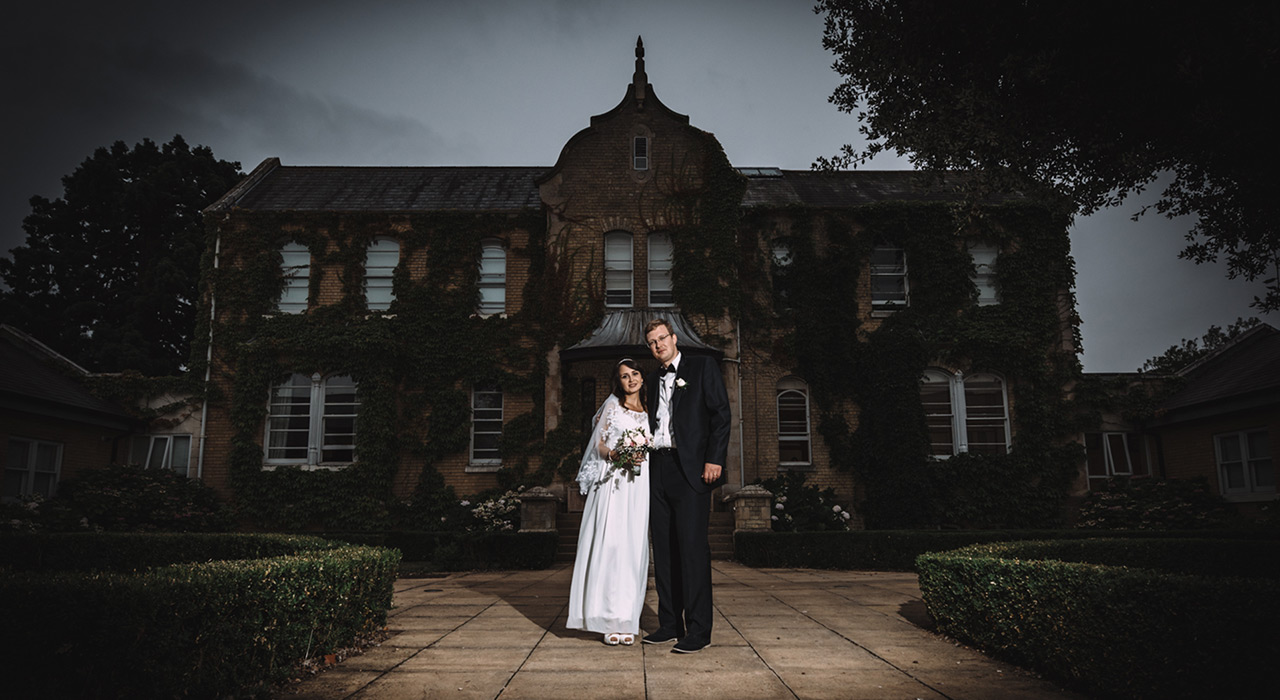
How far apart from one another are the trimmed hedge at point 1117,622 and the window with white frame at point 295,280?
17.0 metres

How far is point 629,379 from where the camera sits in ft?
19.1

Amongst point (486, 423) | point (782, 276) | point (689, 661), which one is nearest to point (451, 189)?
point (486, 423)

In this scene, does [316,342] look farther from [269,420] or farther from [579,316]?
[579,316]

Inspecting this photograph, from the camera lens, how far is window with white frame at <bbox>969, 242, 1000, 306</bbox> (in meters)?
18.9

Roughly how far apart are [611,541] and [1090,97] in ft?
16.6

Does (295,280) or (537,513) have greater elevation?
(295,280)

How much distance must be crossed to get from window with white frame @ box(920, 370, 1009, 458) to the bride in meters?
14.2

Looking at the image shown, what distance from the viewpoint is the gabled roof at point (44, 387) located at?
15586 millimetres

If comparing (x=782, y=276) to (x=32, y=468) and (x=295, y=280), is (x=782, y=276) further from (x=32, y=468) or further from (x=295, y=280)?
(x=32, y=468)

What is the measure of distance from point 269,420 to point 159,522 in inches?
131

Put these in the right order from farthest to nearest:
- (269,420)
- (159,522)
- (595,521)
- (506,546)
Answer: (269,420), (159,522), (506,546), (595,521)

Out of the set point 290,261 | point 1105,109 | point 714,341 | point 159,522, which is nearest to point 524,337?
point 714,341

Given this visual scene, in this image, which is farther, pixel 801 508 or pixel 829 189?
pixel 829 189

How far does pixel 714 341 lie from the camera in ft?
55.9
